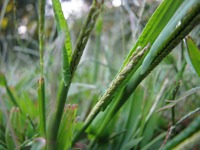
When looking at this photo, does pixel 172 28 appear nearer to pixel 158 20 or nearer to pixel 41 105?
pixel 158 20

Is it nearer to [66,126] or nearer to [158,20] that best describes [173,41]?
[158,20]

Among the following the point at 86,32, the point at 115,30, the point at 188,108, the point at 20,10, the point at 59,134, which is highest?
the point at 86,32

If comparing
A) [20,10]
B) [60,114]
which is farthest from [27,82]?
[20,10]

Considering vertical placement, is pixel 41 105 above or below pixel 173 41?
below

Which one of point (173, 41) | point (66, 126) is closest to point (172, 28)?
point (173, 41)

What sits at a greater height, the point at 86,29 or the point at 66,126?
the point at 86,29

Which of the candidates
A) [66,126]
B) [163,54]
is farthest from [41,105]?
[163,54]

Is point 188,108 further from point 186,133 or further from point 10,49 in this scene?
point 10,49

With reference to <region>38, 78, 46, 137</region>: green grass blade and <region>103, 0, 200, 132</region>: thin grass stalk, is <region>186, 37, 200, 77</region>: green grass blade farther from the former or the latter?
<region>38, 78, 46, 137</region>: green grass blade
